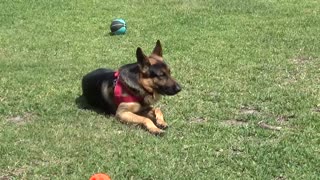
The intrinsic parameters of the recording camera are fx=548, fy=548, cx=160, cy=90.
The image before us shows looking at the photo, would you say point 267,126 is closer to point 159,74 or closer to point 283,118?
point 283,118

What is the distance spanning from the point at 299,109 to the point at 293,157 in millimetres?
1550

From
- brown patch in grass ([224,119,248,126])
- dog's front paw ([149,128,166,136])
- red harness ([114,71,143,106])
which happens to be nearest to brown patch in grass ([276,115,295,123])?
brown patch in grass ([224,119,248,126])

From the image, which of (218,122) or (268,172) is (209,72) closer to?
(218,122)

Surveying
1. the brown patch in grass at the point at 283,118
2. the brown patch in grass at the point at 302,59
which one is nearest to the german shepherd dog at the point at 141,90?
the brown patch in grass at the point at 283,118

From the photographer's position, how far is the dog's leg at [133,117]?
235 inches

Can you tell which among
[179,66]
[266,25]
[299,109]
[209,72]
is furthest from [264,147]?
[266,25]

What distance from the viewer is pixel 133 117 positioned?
6.21 meters

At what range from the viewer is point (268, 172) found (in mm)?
4828

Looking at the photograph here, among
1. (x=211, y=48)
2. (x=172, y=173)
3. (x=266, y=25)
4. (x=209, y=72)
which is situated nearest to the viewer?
(x=172, y=173)

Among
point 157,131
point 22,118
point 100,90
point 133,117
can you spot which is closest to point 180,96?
point 100,90

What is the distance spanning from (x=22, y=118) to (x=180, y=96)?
2.06m

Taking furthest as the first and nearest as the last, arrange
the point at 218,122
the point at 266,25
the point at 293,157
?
the point at 266,25, the point at 218,122, the point at 293,157

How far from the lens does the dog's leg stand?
596cm

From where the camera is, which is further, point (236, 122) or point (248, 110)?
point (248, 110)
